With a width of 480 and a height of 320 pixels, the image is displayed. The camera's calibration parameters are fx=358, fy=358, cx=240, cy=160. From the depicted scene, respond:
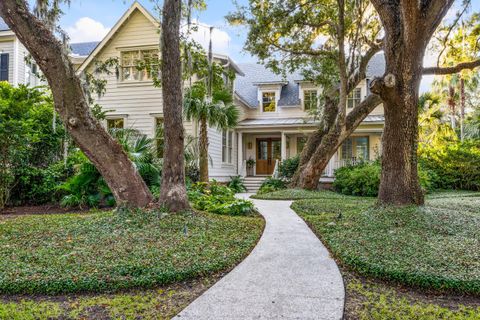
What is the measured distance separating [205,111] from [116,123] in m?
5.80

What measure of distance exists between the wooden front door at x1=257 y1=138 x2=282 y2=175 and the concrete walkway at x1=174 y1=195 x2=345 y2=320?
14.7 meters

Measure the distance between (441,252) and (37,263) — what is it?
4.89 metres

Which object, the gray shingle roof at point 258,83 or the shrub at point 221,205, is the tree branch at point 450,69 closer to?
the shrub at point 221,205

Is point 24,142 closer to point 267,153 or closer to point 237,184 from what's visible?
point 237,184

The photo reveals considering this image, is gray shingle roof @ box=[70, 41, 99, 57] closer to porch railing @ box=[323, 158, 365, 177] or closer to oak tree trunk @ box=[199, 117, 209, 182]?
oak tree trunk @ box=[199, 117, 209, 182]

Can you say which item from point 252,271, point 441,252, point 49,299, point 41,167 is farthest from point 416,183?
point 41,167

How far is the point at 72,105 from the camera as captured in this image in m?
6.12

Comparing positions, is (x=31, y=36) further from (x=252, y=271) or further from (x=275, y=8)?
(x=275, y=8)

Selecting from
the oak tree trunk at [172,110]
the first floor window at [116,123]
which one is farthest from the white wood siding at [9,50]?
the oak tree trunk at [172,110]

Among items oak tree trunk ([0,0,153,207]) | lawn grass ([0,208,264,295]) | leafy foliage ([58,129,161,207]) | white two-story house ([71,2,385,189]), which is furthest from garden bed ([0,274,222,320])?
white two-story house ([71,2,385,189])

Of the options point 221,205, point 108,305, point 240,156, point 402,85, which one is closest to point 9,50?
point 240,156

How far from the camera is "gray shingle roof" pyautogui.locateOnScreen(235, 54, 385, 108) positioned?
765 inches

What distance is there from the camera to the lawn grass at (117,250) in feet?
12.0

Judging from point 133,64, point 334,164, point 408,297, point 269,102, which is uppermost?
point 133,64
